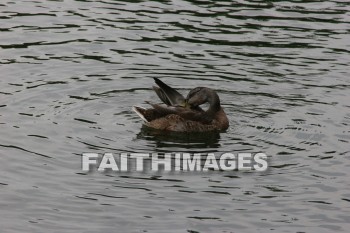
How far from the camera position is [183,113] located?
1830 cm

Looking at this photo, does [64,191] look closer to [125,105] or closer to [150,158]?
[150,158]

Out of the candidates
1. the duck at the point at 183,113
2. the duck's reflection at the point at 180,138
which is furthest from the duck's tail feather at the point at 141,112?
the duck's reflection at the point at 180,138

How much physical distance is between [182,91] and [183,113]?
167 centimetres

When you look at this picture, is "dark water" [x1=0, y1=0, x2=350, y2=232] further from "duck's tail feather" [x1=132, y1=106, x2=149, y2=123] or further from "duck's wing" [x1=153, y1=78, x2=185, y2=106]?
"duck's wing" [x1=153, y1=78, x2=185, y2=106]

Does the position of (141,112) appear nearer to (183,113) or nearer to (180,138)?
(183,113)

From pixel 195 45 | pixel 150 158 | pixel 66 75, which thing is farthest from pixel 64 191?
pixel 195 45

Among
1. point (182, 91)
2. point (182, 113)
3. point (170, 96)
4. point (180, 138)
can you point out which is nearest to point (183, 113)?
point (182, 113)

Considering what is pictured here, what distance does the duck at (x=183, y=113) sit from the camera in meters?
18.2

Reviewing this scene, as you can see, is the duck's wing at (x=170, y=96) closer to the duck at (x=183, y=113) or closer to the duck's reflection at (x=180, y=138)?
the duck at (x=183, y=113)

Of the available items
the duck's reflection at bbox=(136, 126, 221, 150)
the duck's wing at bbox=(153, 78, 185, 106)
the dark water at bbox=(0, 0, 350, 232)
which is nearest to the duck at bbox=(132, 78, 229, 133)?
the duck's wing at bbox=(153, 78, 185, 106)

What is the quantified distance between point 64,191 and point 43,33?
8.93 meters

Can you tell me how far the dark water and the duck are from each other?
31cm

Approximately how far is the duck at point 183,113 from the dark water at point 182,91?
1.02 ft

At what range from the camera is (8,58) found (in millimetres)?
21266
